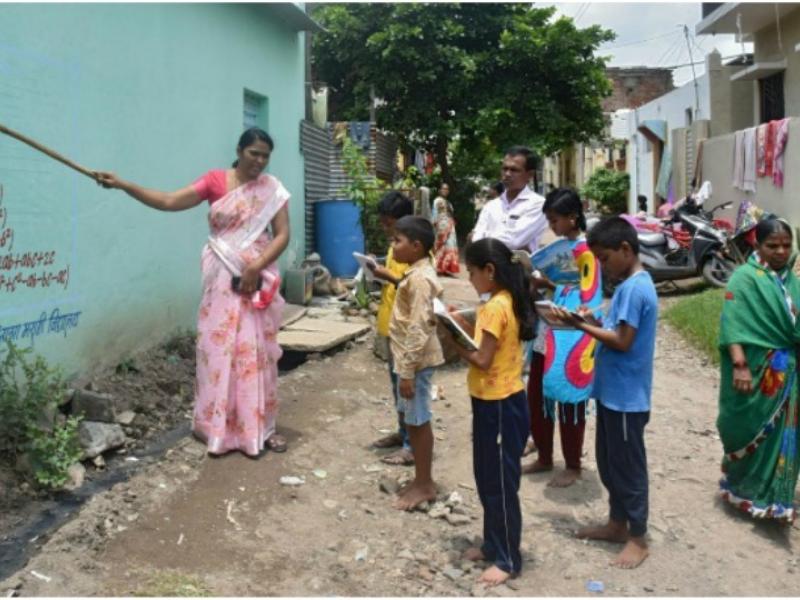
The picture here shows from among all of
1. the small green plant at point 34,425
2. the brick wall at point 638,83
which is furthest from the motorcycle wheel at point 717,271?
the brick wall at point 638,83

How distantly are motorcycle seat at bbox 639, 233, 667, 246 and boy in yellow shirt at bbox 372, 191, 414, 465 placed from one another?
24.9 ft

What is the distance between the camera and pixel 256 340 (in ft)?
14.9

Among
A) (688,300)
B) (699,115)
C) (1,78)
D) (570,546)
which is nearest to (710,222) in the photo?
(688,300)

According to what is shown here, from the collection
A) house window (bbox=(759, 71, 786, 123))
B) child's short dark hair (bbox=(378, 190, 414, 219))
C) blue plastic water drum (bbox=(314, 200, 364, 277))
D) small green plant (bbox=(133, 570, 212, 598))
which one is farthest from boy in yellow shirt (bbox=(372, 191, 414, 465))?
house window (bbox=(759, 71, 786, 123))

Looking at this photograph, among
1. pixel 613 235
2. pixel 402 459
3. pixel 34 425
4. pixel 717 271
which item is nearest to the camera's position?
pixel 613 235

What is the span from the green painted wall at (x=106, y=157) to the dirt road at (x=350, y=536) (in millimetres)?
1142

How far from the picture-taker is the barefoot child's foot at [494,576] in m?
3.17

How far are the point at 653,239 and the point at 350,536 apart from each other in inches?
351

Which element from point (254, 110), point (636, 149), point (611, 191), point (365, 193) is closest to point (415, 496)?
point (254, 110)

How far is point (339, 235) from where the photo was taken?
10.3 metres

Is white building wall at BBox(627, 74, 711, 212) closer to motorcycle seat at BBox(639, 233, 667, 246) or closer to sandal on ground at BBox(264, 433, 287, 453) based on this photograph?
motorcycle seat at BBox(639, 233, 667, 246)

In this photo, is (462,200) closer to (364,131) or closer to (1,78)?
(364,131)

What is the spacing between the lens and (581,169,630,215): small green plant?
27359mm

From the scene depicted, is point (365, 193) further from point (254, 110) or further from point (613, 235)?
point (613, 235)
